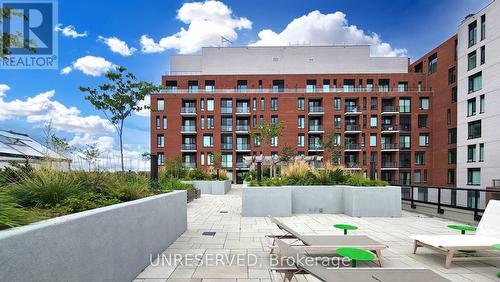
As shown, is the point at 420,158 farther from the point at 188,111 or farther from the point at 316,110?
the point at 188,111

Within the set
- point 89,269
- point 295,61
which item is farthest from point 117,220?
point 295,61

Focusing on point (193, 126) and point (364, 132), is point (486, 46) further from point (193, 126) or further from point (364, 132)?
point (193, 126)

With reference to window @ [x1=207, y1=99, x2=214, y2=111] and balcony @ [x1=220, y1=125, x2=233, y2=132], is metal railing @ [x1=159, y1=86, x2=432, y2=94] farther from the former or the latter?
balcony @ [x1=220, y1=125, x2=233, y2=132]

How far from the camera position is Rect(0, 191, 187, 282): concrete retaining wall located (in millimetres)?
1889

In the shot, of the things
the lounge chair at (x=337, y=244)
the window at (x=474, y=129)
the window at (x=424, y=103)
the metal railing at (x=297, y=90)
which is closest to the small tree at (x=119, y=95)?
the lounge chair at (x=337, y=244)

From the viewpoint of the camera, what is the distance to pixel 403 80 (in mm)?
34531

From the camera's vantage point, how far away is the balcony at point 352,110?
33.3 meters

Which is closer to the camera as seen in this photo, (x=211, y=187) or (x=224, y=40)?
(x=211, y=187)

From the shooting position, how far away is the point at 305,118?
33.5m

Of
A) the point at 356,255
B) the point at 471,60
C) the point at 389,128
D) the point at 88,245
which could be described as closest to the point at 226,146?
the point at 389,128

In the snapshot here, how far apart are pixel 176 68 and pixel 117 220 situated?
39720 millimetres

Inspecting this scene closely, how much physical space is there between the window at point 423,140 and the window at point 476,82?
30.8ft

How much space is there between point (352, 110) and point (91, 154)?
1280 inches

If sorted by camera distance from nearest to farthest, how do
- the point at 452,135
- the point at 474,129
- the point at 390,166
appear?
the point at 474,129
the point at 452,135
the point at 390,166
